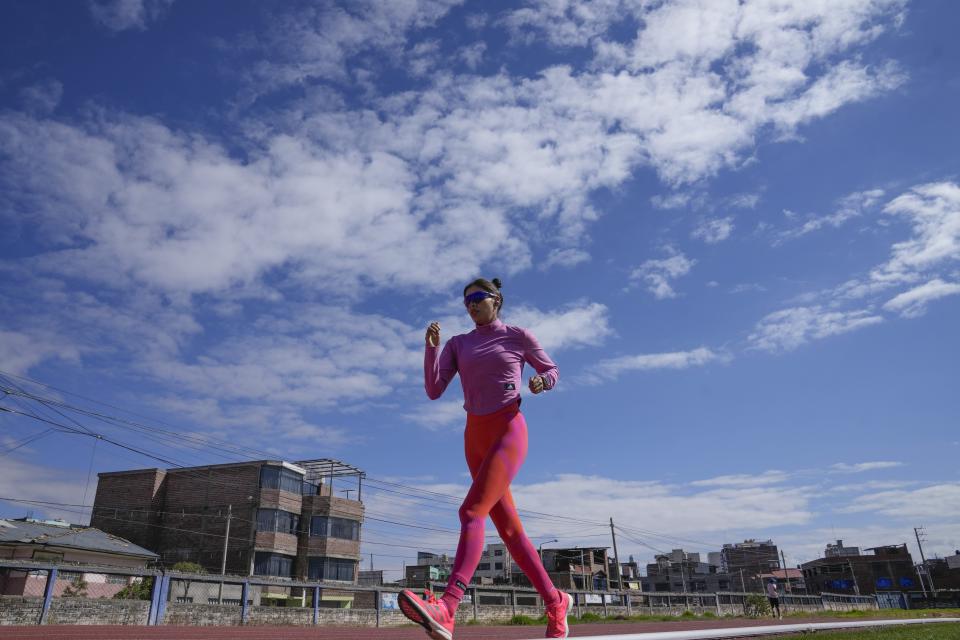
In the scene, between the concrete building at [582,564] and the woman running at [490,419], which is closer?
the woman running at [490,419]

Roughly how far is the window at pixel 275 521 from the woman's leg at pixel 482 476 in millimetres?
56433

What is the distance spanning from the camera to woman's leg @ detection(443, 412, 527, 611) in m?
3.10

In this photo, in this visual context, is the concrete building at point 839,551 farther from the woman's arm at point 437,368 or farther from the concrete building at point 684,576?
the woman's arm at point 437,368

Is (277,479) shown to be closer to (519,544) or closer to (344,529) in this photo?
(344,529)

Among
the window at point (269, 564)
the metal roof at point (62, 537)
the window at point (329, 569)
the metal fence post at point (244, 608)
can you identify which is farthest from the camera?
the window at point (329, 569)

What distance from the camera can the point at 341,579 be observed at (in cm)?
5653

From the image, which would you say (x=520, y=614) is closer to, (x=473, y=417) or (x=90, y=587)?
(x=90, y=587)

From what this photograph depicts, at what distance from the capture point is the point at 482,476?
3410 mm

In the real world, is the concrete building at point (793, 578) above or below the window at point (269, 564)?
below

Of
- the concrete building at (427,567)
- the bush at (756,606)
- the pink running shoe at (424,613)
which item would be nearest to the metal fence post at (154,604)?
the pink running shoe at (424,613)

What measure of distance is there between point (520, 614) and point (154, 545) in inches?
2024

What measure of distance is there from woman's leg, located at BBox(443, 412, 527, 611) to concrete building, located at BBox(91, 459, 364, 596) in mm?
56233

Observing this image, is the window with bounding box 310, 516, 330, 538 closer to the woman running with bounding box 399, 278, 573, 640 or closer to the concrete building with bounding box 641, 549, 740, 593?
the woman running with bounding box 399, 278, 573, 640

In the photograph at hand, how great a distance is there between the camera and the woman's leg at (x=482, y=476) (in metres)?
3.10
